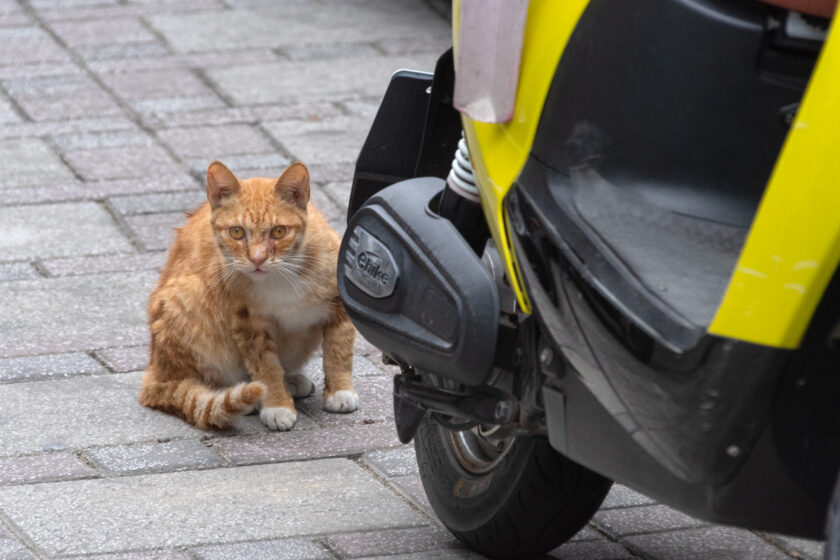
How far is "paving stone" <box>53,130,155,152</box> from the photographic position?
592 centimetres

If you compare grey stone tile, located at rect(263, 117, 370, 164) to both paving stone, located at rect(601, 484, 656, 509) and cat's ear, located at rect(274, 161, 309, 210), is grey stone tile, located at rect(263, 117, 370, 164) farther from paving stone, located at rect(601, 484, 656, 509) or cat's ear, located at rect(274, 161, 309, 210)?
paving stone, located at rect(601, 484, 656, 509)

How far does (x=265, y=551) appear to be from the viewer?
3.04m

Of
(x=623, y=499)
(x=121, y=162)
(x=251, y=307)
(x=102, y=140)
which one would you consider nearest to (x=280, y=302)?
(x=251, y=307)

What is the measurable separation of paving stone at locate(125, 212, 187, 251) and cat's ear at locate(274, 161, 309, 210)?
129cm

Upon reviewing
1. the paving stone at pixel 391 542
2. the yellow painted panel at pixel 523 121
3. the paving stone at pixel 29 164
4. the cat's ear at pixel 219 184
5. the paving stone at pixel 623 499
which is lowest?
the paving stone at pixel 29 164

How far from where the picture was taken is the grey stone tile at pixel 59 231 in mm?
4957

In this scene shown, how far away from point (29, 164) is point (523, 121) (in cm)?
387

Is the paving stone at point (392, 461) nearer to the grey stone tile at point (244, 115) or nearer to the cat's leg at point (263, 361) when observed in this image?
the cat's leg at point (263, 361)

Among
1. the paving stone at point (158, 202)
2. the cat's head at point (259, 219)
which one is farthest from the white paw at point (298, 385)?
the paving stone at point (158, 202)

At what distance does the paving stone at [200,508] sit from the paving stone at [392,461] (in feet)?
0.18

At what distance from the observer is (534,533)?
290 cm

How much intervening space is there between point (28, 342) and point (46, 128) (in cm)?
211

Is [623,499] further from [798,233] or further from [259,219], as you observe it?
[798,233]

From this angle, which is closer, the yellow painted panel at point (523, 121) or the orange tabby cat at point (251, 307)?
the yellow painted panel at point (523, 121)
